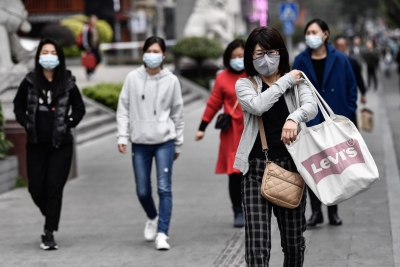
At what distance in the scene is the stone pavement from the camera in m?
6.98

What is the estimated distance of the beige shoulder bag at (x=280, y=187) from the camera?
198 inches

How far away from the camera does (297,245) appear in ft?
17.1

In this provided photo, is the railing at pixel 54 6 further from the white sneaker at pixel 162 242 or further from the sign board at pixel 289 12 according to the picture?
the white sneaker at pixel 162 242

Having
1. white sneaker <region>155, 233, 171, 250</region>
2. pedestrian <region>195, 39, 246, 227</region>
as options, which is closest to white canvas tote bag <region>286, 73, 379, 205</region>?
white sneaker <region>155, 233, 171, 250</region>

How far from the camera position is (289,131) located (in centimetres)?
489

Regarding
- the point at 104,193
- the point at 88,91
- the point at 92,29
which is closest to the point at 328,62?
the point at 104,193

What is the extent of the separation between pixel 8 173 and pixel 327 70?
4153mm

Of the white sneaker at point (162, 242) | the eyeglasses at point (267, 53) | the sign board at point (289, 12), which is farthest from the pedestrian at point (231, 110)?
the sign board at point (289, 12)

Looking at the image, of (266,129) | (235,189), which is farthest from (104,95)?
(266,129)

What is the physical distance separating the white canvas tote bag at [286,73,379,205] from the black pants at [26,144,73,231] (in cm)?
279

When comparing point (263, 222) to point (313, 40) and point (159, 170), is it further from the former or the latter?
point (313, 40)

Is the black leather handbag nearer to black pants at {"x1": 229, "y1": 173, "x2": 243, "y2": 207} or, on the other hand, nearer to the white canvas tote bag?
black pants at {"x1": 229, "y1": 173, "x2": 243, "y2": 207}

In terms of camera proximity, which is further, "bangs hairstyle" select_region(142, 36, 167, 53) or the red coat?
the red coat

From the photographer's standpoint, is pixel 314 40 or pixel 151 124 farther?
pixel 314 40
